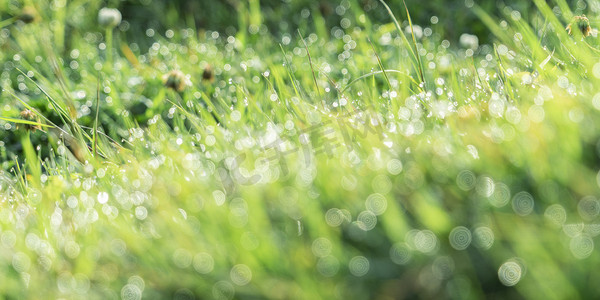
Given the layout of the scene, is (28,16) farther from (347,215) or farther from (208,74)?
(347,215)

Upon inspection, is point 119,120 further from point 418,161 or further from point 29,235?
point 418,161

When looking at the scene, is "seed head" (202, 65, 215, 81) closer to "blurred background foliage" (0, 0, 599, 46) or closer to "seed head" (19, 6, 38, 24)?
"blurred background foliage" (0, 0, 599, 46)

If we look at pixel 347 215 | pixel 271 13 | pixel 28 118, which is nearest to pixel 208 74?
pixel 28 118

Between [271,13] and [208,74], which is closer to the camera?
[208,74]

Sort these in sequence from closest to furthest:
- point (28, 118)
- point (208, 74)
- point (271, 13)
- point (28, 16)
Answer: point (28, 118), point (208, 74), point (28, 16), point (271, 13)

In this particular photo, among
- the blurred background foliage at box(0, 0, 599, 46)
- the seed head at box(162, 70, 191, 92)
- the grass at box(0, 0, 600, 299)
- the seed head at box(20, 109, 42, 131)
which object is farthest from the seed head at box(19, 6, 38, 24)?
the grass at box(0, 0, 600, 299)

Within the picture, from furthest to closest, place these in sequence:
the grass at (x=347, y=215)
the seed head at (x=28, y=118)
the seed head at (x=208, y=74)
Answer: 1. the seed head at (x=208, y=74)
2. the seed head at (x=28, y=118)
3. the grass at (x=347, y=215)

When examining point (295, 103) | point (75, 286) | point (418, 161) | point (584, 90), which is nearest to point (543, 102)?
point (584, 90)

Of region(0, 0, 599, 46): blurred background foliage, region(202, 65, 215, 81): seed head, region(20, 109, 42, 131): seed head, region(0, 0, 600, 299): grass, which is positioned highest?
region(0, 0, 600, 299): grass

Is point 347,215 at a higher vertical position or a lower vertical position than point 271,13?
higher

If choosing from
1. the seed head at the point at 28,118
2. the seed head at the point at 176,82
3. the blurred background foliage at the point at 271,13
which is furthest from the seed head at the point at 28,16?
the seed head at the point at 176,82

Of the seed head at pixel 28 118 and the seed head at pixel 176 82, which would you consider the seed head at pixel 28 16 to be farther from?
the seed head at pixel 176 82

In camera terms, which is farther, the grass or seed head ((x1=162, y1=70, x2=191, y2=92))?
seed head ((x1=162, y1=70, x2=191, y2=92))
